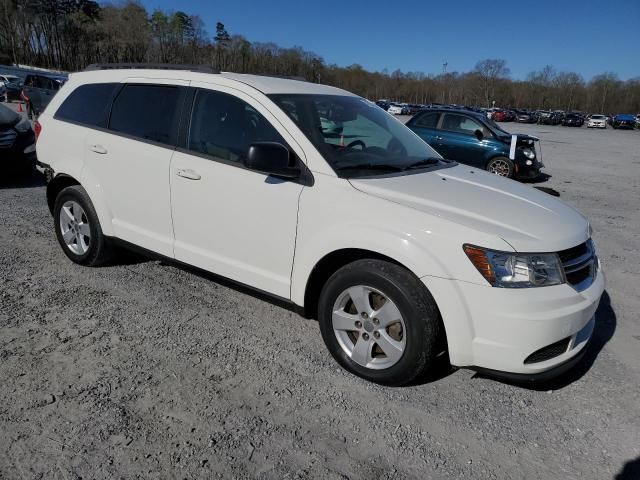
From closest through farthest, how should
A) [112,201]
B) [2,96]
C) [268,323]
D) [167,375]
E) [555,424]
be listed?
1. [555,424]
2. [167,375]
3. [268,323]
4. [112,201]
5. [2,96]

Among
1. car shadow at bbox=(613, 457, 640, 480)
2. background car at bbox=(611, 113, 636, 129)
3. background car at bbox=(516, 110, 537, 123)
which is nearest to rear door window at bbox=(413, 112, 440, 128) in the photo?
car shadow at bbox=(613, 457, 640, 480)

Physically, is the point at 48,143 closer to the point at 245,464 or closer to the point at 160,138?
the point at 160,138

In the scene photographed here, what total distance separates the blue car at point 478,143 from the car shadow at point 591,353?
764 centimetres

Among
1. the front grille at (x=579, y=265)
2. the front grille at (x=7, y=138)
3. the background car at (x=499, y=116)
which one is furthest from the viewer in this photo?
the background car at (x=499, y=116)

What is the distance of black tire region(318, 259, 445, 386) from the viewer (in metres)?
2.70

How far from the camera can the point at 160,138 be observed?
386 centimetres

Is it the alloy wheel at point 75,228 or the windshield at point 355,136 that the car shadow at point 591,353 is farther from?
the alloy wheel at point 75,228

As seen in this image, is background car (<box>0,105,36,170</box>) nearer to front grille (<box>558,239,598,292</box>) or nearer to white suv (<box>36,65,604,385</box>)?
white suv (<box>36,65,604,385</box>)

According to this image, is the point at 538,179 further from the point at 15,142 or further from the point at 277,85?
the point at 15,142

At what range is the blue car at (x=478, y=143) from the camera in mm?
11719

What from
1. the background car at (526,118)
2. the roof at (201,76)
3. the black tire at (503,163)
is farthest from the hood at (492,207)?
the background car at (526,118)

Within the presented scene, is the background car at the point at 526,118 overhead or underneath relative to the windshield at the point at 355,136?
overhead

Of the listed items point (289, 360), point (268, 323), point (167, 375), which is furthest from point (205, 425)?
point (268, 323)

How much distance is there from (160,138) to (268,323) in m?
1.71
